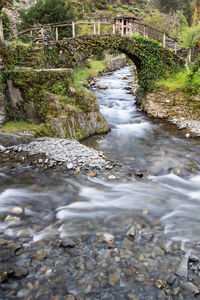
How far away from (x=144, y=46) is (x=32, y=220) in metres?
13.2

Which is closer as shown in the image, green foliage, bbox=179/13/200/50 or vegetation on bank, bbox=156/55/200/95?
vegetation on bank, bbox=156/55/200/95

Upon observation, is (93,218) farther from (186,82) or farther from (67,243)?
(186,82)

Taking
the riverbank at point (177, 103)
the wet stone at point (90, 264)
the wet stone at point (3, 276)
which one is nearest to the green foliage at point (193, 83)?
the riverbank at point (177, 103)

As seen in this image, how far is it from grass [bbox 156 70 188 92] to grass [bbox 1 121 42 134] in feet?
31.2

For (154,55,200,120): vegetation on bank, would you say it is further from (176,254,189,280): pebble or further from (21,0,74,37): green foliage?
(21,0,74,37): green foliage

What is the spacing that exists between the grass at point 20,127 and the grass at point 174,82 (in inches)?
374

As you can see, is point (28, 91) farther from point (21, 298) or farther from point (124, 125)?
point (21, 298)

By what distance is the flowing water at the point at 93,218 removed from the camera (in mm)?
3086

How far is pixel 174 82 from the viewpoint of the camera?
46.8 ft

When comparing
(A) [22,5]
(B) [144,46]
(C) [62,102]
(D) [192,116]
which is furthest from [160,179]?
(A) [22,5]

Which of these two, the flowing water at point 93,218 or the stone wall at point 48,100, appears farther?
the stone wall at point 48,100

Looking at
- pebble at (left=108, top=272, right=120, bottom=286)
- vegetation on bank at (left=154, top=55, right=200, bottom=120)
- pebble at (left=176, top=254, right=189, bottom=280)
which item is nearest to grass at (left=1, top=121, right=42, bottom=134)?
pebble at (left=108, top=272, right=120, bottom=286)

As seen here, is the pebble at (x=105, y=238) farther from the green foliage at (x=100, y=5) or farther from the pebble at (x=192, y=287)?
the green foliage at (x=100, y=5)

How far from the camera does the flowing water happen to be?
3086mm
